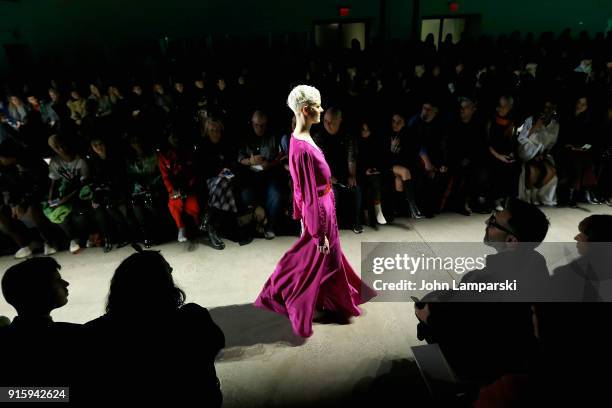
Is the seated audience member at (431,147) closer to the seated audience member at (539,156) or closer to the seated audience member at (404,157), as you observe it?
the seated audience member at (404,157)

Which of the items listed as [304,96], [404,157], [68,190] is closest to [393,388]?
[304,96]

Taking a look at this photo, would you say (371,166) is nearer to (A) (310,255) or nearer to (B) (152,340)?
(A) (310,255)

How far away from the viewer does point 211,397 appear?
1.68 m

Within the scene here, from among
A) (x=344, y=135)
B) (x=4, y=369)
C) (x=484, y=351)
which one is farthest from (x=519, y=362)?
(x=344, y=135)

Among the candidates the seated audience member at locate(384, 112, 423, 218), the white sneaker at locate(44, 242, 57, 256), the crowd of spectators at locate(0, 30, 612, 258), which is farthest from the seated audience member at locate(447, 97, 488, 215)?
the white sneaker at locate(44, 242, 57, 256)

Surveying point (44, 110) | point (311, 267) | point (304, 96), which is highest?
point (304, 96)

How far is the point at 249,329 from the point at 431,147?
333 centimetres

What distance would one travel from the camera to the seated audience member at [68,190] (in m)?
4.32

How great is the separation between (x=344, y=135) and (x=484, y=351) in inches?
119

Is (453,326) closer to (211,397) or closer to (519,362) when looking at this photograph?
(519,362)

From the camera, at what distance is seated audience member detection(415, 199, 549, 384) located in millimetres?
1869

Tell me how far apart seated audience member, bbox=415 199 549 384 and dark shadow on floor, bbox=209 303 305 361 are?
4.13 feet

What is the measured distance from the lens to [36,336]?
5.32ft

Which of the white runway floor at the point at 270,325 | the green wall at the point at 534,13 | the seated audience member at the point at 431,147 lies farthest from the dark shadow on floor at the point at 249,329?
the green wall at the point at 534,13
